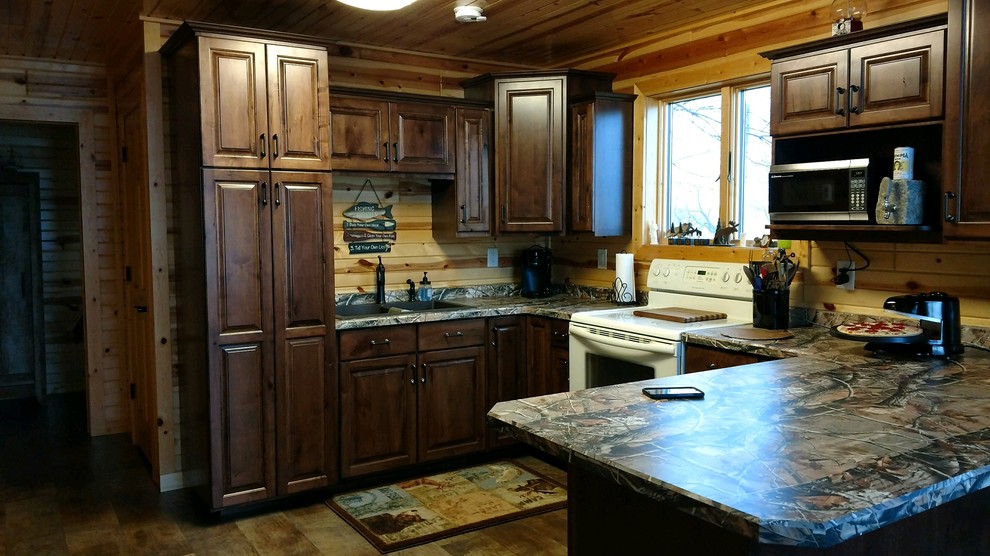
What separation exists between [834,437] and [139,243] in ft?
13.3

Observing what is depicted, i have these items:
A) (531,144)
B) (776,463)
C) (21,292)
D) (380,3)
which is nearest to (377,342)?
(531,144)

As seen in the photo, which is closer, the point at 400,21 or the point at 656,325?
the point at 656,325

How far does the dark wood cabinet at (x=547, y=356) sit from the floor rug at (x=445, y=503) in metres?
0.47

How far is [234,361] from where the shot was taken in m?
3.56

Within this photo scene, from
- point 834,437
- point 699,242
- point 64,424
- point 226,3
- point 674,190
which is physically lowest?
point 64,424

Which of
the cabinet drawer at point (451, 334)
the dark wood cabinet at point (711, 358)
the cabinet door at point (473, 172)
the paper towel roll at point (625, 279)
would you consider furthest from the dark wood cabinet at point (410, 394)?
the dark wood cabinet at point (711, 358)

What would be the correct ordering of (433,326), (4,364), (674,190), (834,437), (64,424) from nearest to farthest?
(834,437), (433,326), (674,190), (64,424), (4,364)

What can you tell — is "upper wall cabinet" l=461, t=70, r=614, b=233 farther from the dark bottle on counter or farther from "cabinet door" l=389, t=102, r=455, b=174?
the dark bottle on counter

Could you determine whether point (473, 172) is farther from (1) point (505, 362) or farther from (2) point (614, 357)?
(2) point (614, 357)

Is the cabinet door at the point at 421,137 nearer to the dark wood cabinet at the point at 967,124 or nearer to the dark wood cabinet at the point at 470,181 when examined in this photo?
the dark wood cabinet at the point at 470,181

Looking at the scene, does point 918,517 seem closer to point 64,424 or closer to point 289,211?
point 289,211

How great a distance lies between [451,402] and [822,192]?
2.15 m

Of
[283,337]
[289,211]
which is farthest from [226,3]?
[283,337]

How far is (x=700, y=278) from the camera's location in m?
3.93
